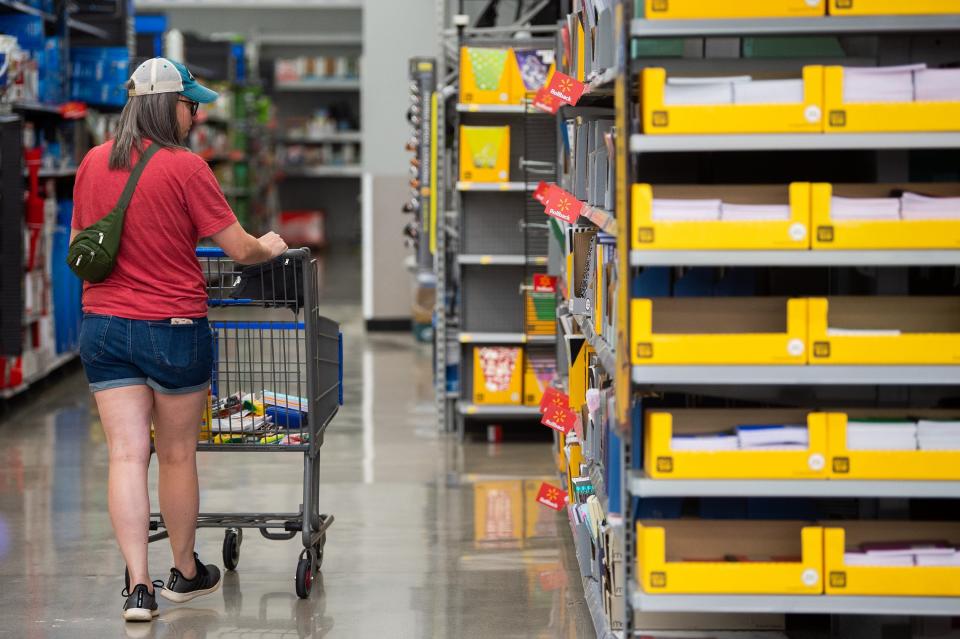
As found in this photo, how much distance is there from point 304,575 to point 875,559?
6.29 feet

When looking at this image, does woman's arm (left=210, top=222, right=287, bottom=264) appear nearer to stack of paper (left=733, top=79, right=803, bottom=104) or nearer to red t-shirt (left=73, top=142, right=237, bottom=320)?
red t-shirt (left=73, top=142, right=237, bottom=320)

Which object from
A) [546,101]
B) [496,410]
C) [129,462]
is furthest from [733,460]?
[496,410]

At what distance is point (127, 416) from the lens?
4.08 meters

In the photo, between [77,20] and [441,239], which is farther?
[77,20]

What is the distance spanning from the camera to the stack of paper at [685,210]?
10.5 ft

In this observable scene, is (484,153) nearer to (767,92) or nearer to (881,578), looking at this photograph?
(767,92)

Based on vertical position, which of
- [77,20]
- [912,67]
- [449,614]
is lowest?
[449,614]

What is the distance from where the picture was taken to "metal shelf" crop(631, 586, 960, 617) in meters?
3.21

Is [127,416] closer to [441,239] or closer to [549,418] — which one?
[549,418]

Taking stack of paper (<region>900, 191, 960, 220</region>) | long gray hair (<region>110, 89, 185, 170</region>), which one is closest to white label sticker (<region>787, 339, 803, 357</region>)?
stack of paper (<region>900, 191, 960, 220</region>)

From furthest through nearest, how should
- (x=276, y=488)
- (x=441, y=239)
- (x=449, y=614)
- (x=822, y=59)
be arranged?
(x=441, y=239) < (x=276, y=488) < (x=449, y=614) < (x=822, y=59)

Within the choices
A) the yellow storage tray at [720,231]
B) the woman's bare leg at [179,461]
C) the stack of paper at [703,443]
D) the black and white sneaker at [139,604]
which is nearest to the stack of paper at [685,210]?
the yellow storage tray at [720,231]

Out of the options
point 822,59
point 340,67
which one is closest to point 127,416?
point 822,59

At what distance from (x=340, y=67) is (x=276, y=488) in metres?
16.3
